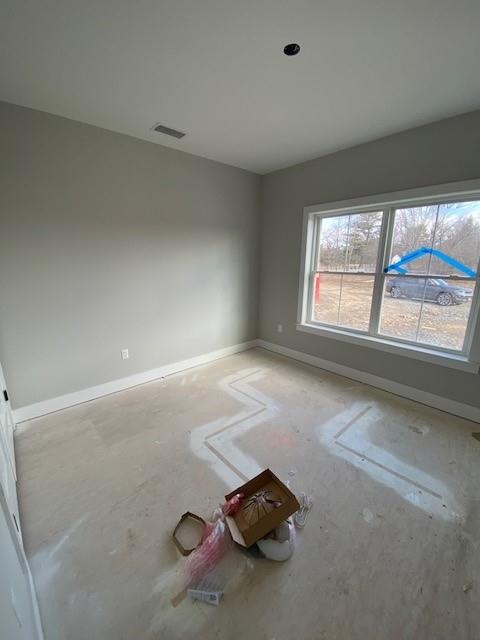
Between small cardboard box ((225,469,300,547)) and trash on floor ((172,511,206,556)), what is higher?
small cardboard box ((225,469,300,547))

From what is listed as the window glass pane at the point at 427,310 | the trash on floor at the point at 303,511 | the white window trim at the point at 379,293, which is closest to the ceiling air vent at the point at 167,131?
the white window trim at the point at 379,293

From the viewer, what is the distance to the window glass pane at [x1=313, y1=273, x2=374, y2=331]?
3.20m

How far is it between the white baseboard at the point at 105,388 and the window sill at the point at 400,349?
5.03 feet

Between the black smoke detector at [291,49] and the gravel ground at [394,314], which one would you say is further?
the gravel ground at [394,314]

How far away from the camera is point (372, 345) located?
309 cm

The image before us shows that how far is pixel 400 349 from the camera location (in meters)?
2.88

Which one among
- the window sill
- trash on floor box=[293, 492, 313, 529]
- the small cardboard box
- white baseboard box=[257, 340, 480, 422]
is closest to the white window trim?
the window sill

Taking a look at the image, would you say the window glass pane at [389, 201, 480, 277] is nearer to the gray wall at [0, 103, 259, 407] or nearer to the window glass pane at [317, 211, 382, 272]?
the window glass pane at [317, 211, 382, 272]

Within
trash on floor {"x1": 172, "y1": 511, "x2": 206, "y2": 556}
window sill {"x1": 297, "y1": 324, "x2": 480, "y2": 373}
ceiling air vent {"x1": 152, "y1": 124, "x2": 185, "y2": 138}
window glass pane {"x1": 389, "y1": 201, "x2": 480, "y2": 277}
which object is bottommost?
trash on floor {"x1": 172, "y1": 511, "x2": 206, "y2": 556}

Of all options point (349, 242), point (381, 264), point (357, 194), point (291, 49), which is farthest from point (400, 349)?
point (291, 49)

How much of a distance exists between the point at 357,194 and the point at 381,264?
0.84 metres

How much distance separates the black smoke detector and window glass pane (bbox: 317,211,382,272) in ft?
6.11

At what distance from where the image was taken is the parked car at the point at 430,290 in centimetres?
254

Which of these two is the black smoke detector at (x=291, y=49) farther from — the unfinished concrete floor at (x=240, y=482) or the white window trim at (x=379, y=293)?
the unfinished concrete floor at (x=240, y=482)
